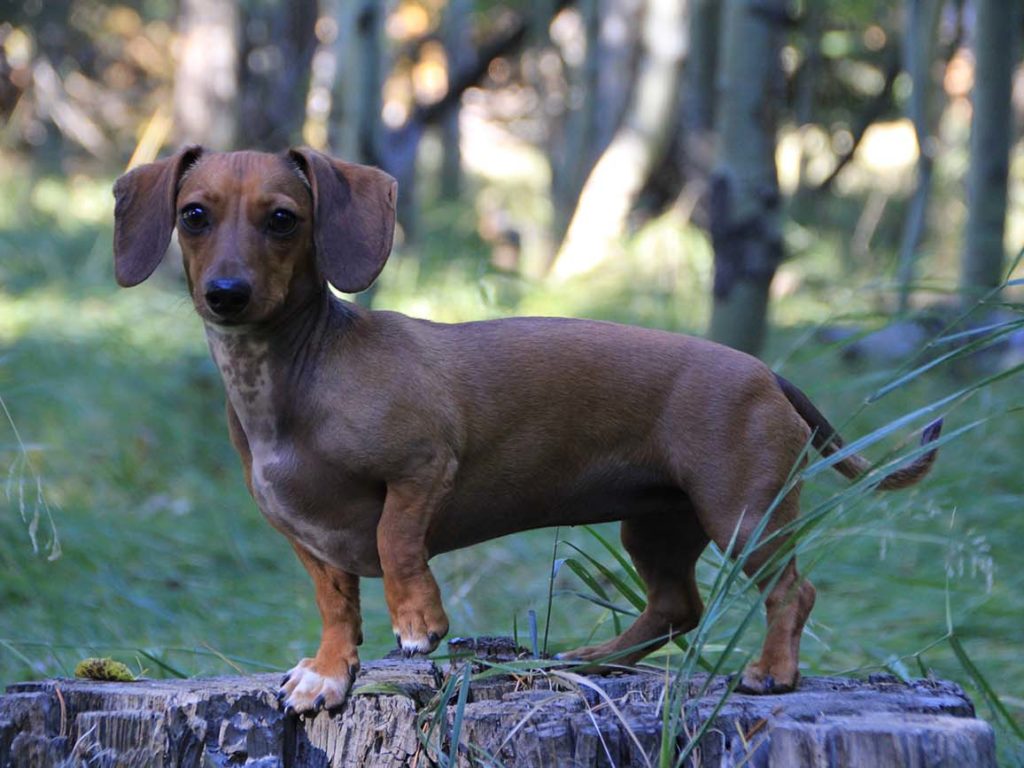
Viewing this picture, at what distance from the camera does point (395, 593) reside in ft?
9.14

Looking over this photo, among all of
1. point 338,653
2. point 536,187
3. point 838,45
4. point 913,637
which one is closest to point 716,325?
point 913,637

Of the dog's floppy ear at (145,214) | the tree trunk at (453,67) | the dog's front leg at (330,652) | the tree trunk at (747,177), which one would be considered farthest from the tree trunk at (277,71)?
the dog's front leg at (330,652)

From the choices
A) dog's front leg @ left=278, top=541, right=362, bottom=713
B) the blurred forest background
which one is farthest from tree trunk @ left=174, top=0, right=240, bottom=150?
dog's front leg @ left=278, top=541, right=362, bottom=713

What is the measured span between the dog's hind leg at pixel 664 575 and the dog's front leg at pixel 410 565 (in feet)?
2.08

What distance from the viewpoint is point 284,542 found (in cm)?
630

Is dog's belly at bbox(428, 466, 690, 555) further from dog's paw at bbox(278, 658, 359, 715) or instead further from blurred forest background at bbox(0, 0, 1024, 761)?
dog's paw at bbox(278, 658, 359, 715)

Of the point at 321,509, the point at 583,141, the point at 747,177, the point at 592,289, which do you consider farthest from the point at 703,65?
the point at 321,509

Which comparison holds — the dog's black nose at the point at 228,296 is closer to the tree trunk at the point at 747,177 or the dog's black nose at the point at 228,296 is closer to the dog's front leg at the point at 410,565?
the dog's front leg at the point at 410,565

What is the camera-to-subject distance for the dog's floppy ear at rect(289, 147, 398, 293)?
9.54 feet

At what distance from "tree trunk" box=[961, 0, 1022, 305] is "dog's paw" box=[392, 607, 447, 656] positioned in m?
5.28

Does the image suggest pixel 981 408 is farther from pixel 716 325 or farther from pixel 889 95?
pixel 889 95

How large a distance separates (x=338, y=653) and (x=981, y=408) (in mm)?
4131

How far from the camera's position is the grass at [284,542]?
416cm

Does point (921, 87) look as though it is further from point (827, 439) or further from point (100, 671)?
point (100, 671)
